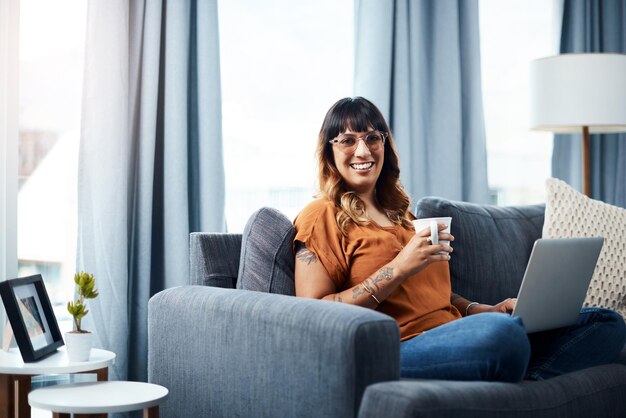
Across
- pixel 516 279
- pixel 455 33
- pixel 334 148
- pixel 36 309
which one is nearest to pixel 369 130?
pixel 334 148

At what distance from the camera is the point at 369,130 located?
2.26 metres

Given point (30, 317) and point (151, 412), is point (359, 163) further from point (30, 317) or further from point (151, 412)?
point (30, 317)

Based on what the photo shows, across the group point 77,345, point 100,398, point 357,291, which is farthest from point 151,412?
point 357,291

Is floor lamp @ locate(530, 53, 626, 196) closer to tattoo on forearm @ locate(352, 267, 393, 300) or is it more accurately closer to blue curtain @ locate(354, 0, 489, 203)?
blue curtain @ locate(354, 0, 489, 203)

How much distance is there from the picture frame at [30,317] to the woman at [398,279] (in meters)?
0.69

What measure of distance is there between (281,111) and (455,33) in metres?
0.90

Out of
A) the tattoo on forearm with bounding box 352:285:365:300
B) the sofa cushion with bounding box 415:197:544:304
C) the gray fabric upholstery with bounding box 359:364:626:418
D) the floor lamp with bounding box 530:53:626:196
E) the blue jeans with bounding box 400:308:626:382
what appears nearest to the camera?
the gray fabric upholstery with bounding box 359:364:626:418

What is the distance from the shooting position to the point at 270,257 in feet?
6.89

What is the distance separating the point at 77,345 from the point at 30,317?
158 mm

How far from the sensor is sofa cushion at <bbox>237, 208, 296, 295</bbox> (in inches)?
82.7

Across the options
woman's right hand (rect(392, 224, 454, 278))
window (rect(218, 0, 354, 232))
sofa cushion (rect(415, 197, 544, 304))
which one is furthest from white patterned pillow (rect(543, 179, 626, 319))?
window (rect(218, 0, 354, 232))

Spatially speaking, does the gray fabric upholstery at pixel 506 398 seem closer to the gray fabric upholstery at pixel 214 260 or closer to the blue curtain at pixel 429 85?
the gray fabric upholstery at pixel 214 260

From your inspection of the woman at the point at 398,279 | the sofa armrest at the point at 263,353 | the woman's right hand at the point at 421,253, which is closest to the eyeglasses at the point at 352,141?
the woman at the point at 398,279

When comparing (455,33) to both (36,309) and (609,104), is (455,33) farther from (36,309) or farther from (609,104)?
(36,309)
